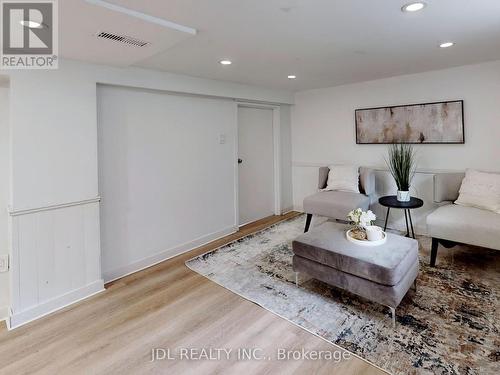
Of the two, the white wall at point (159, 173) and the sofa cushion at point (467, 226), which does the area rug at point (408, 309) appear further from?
the white wall at point (159, 173)

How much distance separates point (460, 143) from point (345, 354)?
2.92 metres

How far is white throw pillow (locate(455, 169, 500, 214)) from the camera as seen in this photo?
2795mm

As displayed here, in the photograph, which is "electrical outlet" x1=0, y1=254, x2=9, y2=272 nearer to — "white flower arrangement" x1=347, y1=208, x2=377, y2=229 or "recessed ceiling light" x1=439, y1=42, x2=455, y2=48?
"white flower arrangement" x1=347, y1=208, x2=377, y2=229

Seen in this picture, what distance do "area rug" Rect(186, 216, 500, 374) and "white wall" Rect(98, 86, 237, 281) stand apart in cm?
53

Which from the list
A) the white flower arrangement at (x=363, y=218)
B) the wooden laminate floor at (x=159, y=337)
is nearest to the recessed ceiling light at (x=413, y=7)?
the white flower arrangement at (x=363, y=218)

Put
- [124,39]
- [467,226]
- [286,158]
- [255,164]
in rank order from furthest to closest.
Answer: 1. [286,158]
2. [255,164]
3. [467,226]
4. [124,39]

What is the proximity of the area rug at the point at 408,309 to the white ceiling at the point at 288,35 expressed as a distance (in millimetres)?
2055

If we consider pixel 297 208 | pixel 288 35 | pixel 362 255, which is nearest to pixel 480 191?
pixel 362 255

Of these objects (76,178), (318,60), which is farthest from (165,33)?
(318,60)

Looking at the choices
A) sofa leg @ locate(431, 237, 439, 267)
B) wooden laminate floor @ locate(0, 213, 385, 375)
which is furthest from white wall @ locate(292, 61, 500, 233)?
wooden laminate floor @ locate(0, 213, 385, 375)

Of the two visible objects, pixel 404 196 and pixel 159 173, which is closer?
pixel 159 173

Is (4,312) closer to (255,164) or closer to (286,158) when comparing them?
(255,164)

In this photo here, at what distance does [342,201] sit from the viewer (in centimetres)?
346

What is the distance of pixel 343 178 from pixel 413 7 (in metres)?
2.43
